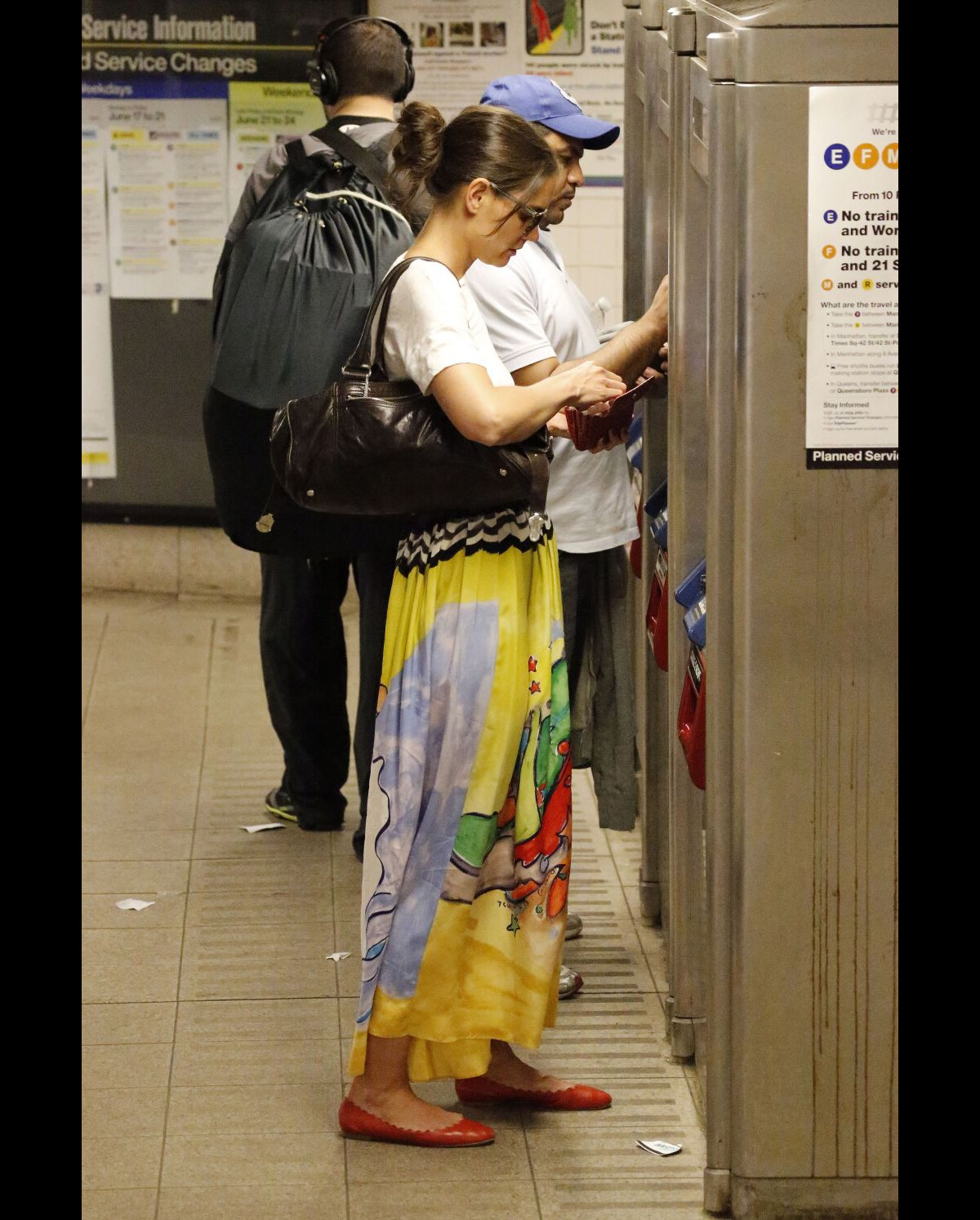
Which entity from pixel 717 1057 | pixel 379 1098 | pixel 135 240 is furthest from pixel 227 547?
pixel 717 1057

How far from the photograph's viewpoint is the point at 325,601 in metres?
5.03

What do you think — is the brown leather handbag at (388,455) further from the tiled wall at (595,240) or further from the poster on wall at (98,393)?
the poster on wall at (98,393)

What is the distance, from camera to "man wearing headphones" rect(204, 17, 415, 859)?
444cm

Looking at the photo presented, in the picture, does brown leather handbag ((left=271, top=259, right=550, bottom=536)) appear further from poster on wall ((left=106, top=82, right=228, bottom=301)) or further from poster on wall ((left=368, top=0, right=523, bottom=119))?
poster on wall ((left=106, top=82, right=228, bottom=301))

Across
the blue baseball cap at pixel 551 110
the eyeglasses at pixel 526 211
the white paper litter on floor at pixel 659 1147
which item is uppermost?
the blue baseball cap at pixel 551 110

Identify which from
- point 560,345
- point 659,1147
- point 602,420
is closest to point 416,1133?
point 659,1147

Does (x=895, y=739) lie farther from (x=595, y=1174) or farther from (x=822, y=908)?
(x=595, y=1174)

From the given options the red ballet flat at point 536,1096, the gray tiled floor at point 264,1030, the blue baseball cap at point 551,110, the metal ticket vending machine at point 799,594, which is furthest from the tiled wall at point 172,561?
the metal ticket vending machine at point 799,594

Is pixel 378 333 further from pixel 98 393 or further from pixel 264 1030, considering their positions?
pixel 98 393

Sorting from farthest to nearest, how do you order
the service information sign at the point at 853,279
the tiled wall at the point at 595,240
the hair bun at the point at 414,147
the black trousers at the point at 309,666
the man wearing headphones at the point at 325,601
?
1. the tiled wall at the point at 595,240
2. the black trousers at the point at 309,666
3. the man wearing headphones at the point at 325,601
4. the hair bun at the point at 414,147
5. the service information sign at the point at 853,279

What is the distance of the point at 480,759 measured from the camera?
3250 mm

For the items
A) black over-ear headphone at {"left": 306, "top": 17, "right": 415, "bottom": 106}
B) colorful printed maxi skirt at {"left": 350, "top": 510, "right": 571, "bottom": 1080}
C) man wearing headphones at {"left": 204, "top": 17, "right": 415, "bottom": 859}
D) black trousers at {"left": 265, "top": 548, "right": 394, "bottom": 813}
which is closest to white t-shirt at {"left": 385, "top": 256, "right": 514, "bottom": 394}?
colorful printed maxi skirt at {"left": 350, "top": 510, "right": 571, "bottom": 1080}

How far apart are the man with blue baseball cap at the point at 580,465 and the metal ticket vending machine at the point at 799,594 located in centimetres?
66

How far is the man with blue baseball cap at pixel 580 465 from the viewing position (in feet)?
12.3
